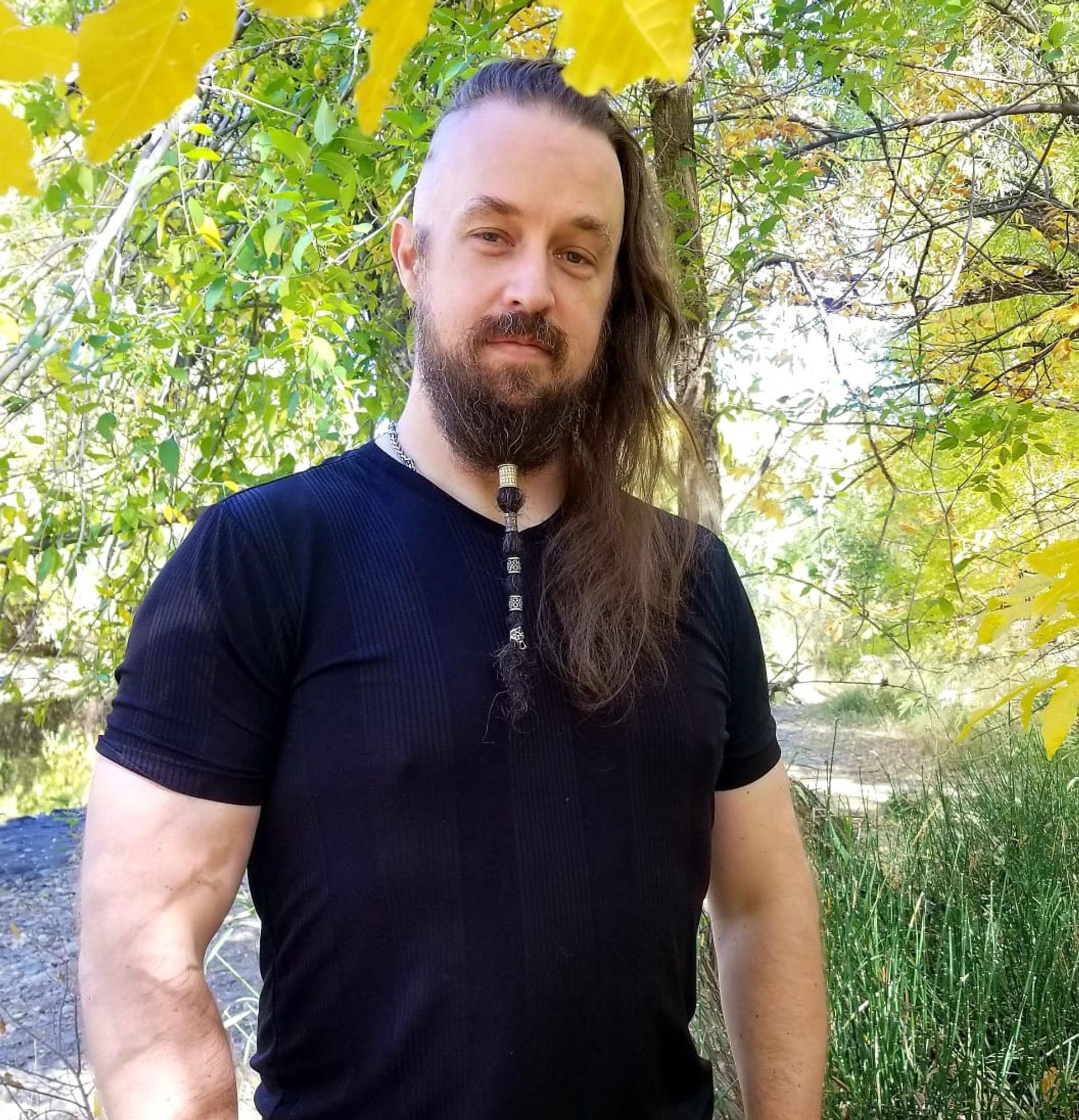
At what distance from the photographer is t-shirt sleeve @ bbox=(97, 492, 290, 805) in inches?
41.0

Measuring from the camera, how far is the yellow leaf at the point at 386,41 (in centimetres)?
40

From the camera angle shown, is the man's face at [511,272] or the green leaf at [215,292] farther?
the green leaf at [215,292]

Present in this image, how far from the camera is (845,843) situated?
3.27 metres

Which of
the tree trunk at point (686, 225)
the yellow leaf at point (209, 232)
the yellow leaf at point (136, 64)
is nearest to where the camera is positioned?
the yellow leaf at point (136, 64)

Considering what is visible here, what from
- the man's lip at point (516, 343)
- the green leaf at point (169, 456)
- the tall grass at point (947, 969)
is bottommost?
the tall grass at point (947, 969)

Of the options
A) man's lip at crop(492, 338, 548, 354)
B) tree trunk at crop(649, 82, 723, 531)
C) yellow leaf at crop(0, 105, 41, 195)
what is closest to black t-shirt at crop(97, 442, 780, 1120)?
man's lip at crop(492, 338, 548, 354)

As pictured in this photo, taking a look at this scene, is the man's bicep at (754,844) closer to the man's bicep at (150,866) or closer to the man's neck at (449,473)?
the man's neck at (449,473)

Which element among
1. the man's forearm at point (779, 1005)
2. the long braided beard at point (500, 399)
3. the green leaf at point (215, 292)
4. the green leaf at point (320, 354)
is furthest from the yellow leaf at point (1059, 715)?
the green leaf at point (215, 292)

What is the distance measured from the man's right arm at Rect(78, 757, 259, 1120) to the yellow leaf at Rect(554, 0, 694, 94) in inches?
33.6

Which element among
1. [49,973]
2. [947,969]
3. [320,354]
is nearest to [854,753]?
[947,969]

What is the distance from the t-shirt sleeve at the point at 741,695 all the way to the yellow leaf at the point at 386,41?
1088 millimetres

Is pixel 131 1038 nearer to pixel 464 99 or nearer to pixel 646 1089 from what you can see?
pixel 646 1089

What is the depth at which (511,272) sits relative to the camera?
51.4 inches

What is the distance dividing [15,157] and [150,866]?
0.76 m
